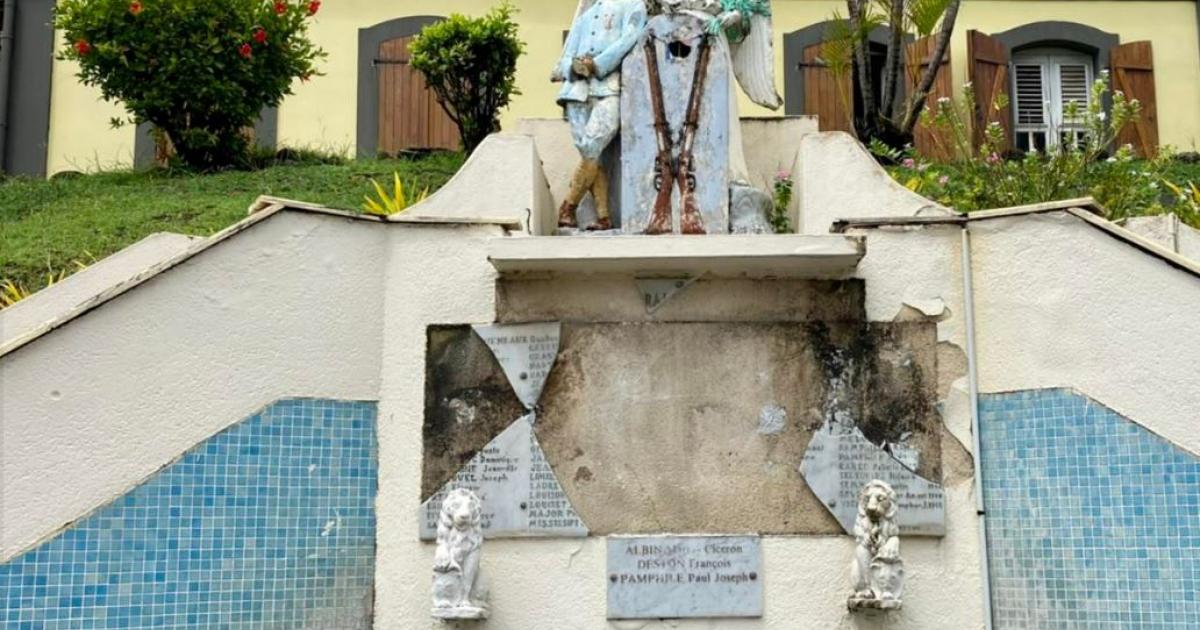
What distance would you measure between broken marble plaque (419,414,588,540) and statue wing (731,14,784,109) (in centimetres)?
249

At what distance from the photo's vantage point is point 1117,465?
726cm

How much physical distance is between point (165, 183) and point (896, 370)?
883 cm

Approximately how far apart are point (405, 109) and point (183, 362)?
931cm

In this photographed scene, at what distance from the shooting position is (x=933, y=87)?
53.4ft

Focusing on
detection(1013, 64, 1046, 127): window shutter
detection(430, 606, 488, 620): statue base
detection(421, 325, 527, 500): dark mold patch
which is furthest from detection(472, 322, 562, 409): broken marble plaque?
detection(1013, 64, 1046, 127): window shutter

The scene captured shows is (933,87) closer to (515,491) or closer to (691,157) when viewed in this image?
(691,157)

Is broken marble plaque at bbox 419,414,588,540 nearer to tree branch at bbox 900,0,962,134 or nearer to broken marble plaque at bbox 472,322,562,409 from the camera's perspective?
broken marble plaque at bbox 472,322,562,409

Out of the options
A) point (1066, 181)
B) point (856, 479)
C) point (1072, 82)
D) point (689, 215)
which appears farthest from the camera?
point (1072, 82)

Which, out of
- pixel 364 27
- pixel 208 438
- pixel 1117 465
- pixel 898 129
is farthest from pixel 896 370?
pixel 364 27

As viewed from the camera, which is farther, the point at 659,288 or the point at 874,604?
the point at 659,288

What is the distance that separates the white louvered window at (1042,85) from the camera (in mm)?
17125

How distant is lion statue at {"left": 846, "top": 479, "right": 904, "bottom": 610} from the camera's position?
7.14m

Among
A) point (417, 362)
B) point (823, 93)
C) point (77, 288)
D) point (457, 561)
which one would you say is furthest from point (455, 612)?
point (823, 93)

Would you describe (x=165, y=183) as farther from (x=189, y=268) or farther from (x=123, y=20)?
(x=189, y=268)
